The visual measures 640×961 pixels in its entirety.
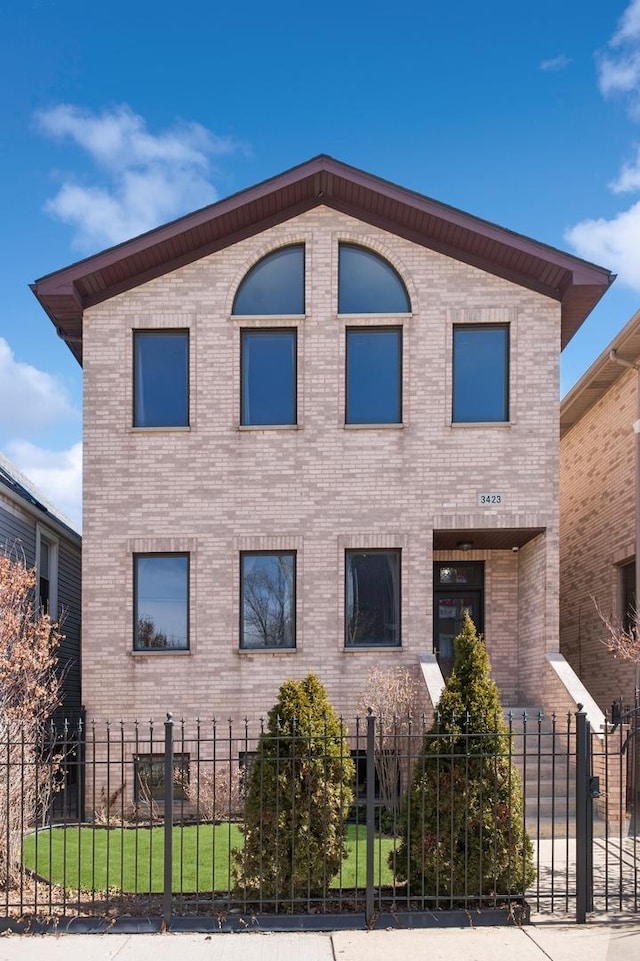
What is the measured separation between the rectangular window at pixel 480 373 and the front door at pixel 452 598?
265 centimetres

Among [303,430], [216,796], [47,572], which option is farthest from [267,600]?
[47,572]

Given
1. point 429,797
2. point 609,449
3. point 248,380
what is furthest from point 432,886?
point 609,449

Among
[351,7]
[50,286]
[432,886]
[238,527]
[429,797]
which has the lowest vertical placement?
[432,886]

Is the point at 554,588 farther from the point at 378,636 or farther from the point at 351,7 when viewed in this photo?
the point at 351,7

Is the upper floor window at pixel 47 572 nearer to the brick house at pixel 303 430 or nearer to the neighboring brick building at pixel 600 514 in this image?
the brick house at pixel 303 430

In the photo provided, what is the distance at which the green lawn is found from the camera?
7930 mm

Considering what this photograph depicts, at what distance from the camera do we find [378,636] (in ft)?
43.4

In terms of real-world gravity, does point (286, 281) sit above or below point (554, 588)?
above

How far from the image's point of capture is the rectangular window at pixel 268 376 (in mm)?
13484

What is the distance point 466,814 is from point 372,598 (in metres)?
5.87

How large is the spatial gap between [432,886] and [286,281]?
29.3 feet

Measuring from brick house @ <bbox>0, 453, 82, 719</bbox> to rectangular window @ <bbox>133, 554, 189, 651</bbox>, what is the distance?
5.26 feet

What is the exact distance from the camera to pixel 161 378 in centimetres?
1359

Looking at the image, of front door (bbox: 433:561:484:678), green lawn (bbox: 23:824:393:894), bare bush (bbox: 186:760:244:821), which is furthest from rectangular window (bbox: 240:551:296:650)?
green lawn (bbox: 23:824:393:894)
